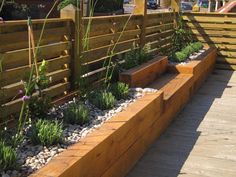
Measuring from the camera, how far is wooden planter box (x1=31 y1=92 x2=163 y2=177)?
Answer: 309 cm

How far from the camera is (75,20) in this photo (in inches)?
198

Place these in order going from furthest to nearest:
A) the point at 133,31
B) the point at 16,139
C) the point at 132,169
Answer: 1. the point at 133,31
2. the point at 132,169
3. the point at 16,139

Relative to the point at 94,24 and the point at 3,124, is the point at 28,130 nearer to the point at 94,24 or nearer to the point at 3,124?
the point at 3,124

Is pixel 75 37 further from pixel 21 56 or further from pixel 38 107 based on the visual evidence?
pixel 38 107

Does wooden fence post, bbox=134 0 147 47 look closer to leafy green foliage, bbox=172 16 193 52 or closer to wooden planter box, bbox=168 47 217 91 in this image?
wooden planter box, bbox=168 47 217 91

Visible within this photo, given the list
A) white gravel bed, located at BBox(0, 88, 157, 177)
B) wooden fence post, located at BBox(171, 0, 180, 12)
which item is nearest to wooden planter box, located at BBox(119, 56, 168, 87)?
white gravel bed, located at BBox(0, 88, 157, 177)

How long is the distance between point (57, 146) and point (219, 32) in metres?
8.37

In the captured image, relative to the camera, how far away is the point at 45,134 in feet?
Answer: 11.4

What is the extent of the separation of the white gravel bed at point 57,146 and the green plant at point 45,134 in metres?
0.04

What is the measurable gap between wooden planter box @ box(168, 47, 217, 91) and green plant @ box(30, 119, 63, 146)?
15.1 ft

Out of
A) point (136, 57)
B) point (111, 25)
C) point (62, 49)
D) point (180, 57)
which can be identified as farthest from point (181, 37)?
point (62, 49)

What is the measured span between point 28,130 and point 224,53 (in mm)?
8313

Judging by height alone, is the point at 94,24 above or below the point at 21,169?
above

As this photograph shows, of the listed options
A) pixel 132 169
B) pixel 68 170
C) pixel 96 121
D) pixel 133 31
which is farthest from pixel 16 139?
pixel 133 31
